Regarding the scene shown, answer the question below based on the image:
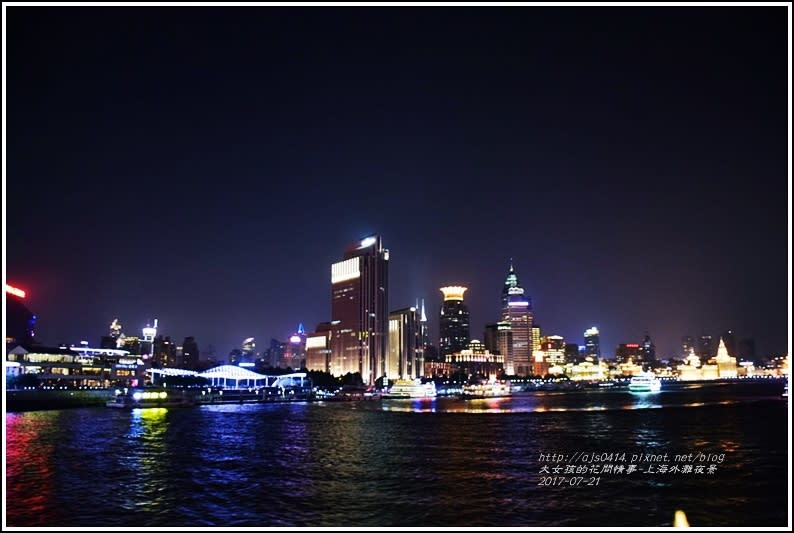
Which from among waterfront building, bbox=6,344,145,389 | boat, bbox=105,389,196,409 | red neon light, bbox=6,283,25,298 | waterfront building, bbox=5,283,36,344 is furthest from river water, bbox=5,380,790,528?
red neon light, bbox=6,283,25,298

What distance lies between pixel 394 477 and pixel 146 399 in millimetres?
106119

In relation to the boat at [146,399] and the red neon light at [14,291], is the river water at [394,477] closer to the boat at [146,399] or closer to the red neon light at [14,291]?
the boat at [146,399]

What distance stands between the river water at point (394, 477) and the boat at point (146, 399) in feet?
183

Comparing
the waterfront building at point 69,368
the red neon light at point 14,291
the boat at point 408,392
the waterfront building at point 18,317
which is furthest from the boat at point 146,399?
the red neon light at point 14,291

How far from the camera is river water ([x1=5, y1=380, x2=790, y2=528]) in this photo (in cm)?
2994

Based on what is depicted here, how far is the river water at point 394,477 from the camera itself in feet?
98.2

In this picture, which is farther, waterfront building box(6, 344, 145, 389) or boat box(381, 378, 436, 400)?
boat box(381, 378, 436, 400)

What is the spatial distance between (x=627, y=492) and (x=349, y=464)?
19136 mm

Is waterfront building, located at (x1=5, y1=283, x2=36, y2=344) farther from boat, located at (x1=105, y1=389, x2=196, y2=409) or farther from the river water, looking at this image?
the river water

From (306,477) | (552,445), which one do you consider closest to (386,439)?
(552,445)

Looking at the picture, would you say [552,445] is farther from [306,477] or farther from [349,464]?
[306,477]

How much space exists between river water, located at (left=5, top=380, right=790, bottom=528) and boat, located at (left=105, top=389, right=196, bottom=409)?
55.9m

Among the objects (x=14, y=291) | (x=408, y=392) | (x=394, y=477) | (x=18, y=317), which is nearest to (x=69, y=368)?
(x=18, y=317)

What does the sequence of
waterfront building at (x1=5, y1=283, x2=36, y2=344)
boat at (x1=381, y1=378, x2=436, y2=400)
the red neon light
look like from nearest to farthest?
waterfront building at (x1=5, y1=283, x2=36, y2=344) < the red neon light < boat at (x1=381, y1=378, x2=436, y2=400)
